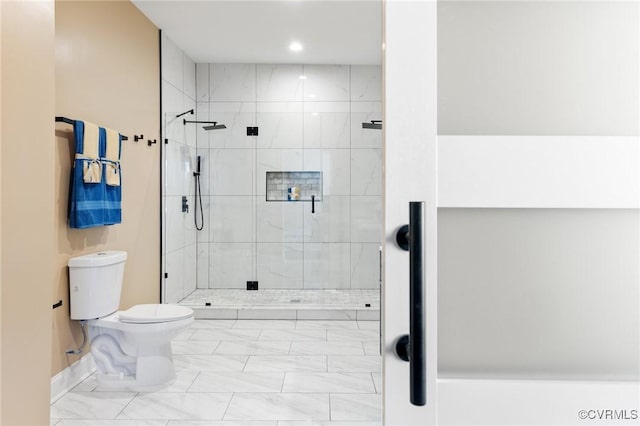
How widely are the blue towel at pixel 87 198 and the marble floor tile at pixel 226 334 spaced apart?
1.26 metres

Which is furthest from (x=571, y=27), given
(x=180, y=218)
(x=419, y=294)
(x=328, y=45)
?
(x=180, y=218)

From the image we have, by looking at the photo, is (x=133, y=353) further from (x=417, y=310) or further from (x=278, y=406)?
(x=417, y=310)

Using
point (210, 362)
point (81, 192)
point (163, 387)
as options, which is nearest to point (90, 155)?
point (81, 192)

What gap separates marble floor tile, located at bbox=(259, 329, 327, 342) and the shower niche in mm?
1408

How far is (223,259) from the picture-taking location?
15.5 feet

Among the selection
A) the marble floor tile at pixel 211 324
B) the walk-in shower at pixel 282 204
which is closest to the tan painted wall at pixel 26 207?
the marble floor tile at pixel 211 324

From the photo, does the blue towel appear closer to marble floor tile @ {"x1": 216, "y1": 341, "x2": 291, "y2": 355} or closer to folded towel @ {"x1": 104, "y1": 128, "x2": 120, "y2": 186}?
folded towel @ {"x1": 104, "y1": 128, "x2": 120, "y2": 186}

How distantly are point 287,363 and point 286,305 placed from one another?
49.7 inches

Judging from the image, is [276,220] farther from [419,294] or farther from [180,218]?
[419,294]

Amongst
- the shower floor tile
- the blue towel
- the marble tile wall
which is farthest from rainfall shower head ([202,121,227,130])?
the shower floor tile

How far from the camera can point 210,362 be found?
10.2ft

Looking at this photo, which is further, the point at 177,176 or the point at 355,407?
the point at 177,176

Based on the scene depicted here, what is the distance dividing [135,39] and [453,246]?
3467 mm

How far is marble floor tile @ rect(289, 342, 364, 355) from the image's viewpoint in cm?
331
